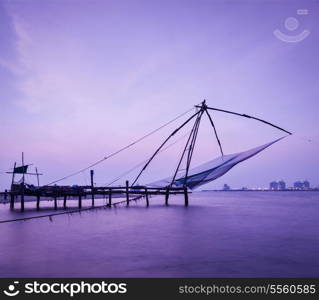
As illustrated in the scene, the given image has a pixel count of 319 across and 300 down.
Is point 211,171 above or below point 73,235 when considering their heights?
above

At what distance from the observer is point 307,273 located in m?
6.65

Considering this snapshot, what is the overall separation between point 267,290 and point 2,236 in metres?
11.8

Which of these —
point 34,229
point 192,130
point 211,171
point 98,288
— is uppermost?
point 192,130

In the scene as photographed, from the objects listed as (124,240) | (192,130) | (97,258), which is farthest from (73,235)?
(192,130)

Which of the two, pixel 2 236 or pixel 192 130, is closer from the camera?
pixel 2 236

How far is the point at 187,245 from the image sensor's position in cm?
1035

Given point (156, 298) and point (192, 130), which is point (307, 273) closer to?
point (156, 298)

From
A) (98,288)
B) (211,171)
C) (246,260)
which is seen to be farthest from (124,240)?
(211,171)

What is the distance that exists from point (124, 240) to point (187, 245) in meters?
2.91

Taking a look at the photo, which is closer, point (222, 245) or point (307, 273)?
point (307, 273)

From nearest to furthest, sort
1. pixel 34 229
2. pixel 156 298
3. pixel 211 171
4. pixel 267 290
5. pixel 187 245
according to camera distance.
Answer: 1. pixel 156 298
2. pixel 267 290
3. pixel 187 245
4. pixel 34 229
5. pixel 211 171

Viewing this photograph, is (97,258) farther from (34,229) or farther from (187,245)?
(34,229)

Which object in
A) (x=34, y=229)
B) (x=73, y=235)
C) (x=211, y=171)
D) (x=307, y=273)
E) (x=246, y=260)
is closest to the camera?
(x=307, y=273)

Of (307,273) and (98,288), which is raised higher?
(98,288)
